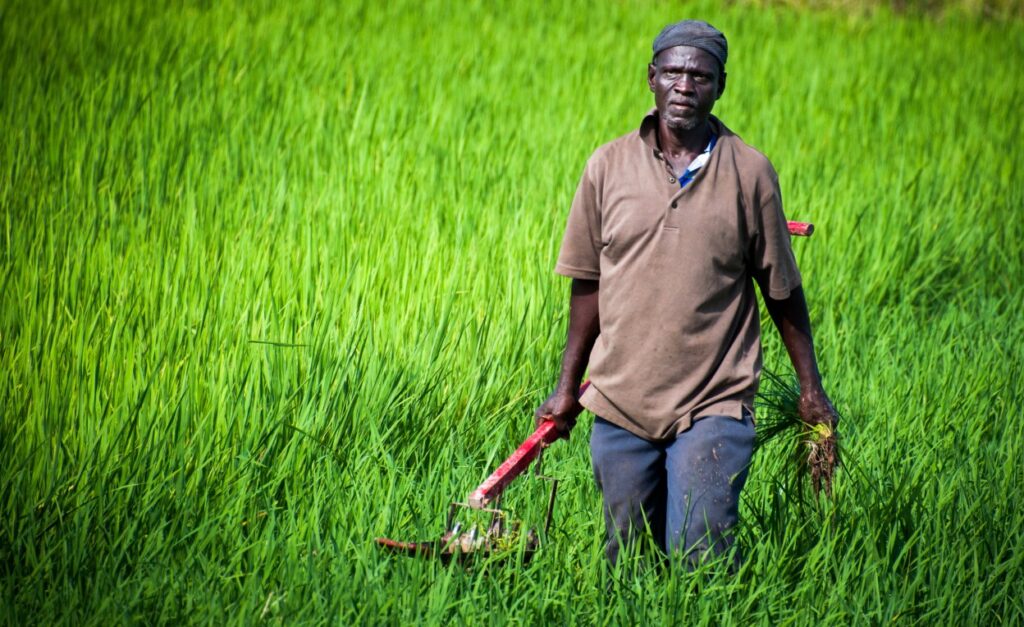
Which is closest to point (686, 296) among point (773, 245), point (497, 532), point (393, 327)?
point (773, 245)

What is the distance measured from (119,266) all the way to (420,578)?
182cm

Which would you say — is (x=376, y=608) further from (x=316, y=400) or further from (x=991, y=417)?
(x=991, y=417)

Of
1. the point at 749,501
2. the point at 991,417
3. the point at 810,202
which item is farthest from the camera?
the point at 810,202

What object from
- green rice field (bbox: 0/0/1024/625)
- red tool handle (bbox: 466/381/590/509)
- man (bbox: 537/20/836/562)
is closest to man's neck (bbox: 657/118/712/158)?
man (bbox: 537/20/836/562)

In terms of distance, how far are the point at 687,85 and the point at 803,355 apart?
0.57 metres

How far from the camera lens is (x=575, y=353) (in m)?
2.40

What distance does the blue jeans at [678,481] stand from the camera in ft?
7.20

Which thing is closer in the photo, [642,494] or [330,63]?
[642,494]

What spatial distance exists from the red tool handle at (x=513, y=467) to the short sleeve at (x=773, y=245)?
0.42 m

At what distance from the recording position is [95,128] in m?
4.97

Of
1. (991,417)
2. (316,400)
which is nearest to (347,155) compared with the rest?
(316,400)

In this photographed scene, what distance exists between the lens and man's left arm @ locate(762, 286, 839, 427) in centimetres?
230

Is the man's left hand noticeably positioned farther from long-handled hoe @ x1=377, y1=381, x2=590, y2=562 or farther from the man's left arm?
long-handled hoe @ x1=377, y1=381, x2=590, y2=562

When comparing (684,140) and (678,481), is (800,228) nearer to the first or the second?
(684,140)
